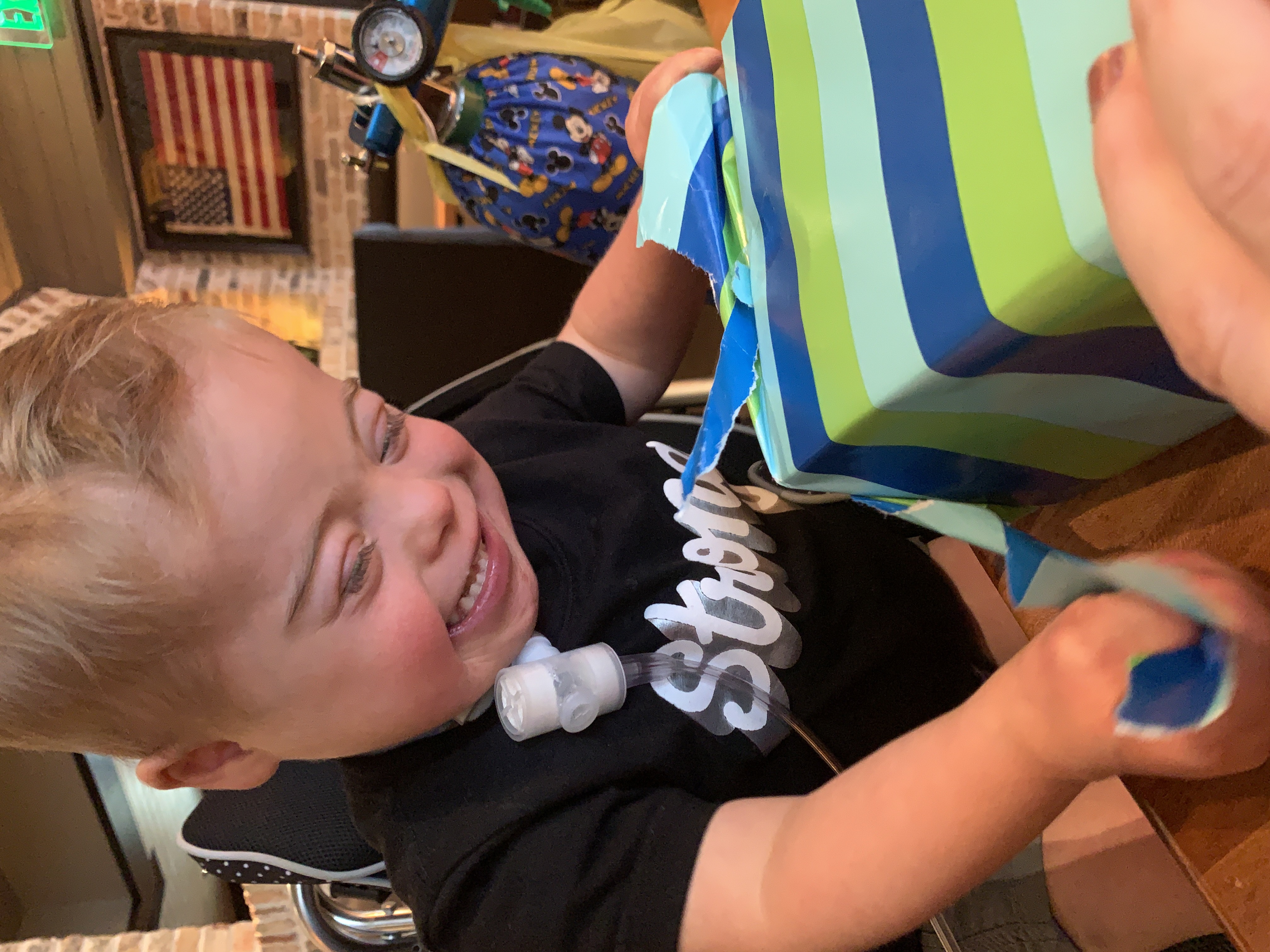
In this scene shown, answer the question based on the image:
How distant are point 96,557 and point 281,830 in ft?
1.33

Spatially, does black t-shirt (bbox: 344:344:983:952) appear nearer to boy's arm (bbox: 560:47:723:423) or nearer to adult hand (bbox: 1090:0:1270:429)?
boy's arm (bbox: 560:47:723:423)

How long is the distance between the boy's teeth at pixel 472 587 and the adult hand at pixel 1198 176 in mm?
495

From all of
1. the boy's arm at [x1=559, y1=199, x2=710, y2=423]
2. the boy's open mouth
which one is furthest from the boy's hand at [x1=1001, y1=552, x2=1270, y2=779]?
the boy's arm at [x1=559, y1=199, x2=710, y2=423]

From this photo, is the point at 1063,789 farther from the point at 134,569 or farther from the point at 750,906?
the point at 134,569

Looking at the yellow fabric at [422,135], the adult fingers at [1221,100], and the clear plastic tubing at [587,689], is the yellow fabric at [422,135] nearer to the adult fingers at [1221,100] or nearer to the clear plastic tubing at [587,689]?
the clear plastic tubing at [587,689]

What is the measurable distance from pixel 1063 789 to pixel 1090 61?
315 mm

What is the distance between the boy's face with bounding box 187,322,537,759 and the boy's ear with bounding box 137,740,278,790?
2 cm

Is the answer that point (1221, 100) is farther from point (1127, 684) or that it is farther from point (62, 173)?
point (62, 173)

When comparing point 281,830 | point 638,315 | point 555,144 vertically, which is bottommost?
point 281,830

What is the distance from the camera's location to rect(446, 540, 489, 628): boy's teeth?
0.62 metres

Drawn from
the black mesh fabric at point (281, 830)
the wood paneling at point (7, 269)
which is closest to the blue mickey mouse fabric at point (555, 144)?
the black mesh fabric at point (281, 830)

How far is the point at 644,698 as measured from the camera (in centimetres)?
64

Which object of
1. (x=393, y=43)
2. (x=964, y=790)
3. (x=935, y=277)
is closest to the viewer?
(x=935, y=277)

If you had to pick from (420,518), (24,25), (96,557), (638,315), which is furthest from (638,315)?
(24,25)
